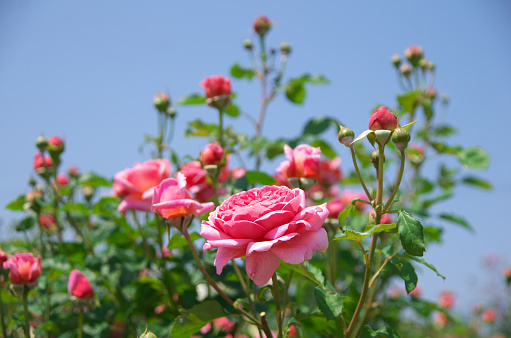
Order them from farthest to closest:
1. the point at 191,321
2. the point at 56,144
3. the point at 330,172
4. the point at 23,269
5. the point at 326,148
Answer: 1. the point at 330,172
2. the point at 326,148
3. the point at 56,144
4. the point at 23,269
5. the point at 191,321

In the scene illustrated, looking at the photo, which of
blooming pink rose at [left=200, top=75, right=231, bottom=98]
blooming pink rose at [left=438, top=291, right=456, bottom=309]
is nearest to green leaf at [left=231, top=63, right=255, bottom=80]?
blooming pink rose at [left=200, top=75, right=231, bottom=98]

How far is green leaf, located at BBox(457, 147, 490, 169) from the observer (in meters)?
2.53

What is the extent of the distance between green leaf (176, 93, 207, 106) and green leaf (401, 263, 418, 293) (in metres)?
1.56

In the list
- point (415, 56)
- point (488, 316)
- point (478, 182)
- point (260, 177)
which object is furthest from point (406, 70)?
point (488, 316)

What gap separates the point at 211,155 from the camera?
1.35 metres

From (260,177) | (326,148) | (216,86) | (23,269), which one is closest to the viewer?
(23,269)

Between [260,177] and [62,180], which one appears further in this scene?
[62,180]

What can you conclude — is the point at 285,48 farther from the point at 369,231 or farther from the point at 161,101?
the point at 369,231

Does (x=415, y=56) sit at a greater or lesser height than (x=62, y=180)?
greater

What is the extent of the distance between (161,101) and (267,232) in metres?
1.22

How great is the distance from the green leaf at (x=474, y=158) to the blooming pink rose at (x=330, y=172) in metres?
0.67

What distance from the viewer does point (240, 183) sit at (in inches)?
59.4

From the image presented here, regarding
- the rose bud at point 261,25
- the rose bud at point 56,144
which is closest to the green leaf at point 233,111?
the rose bud at point 261,25

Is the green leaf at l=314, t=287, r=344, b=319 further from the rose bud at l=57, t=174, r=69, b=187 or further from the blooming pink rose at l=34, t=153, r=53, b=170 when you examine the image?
the rose bud at l=57, t=174, r=69, b=187
